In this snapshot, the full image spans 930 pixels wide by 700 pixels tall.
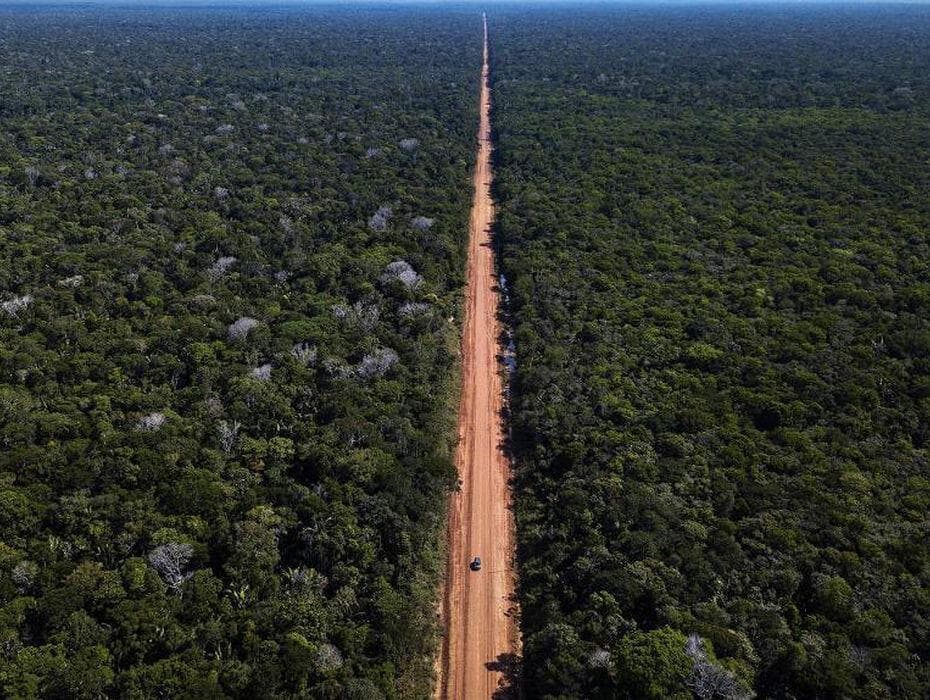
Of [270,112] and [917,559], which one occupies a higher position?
[270,112]

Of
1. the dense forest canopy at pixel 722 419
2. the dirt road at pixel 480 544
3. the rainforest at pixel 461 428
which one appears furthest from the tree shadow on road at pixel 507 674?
the dense forest canopy at pixel 722 419

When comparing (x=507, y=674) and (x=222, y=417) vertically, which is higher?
(x=222, y=417)

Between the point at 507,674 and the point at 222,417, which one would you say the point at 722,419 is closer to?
A: the point at 507,674

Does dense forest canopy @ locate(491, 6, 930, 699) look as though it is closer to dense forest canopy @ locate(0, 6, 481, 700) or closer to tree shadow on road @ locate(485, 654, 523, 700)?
tree shadow on road @ locate(485, 654, 523, 700)

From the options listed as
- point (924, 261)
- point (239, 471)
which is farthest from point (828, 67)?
point (239, 471)

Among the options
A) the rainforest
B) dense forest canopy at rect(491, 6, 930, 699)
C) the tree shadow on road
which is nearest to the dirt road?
the tree shadow on road

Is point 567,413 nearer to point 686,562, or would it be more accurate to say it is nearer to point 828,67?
point 686,562

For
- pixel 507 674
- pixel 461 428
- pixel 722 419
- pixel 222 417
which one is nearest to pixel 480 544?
pixel 507 674

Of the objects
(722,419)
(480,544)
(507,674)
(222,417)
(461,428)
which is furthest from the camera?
(461,428)
